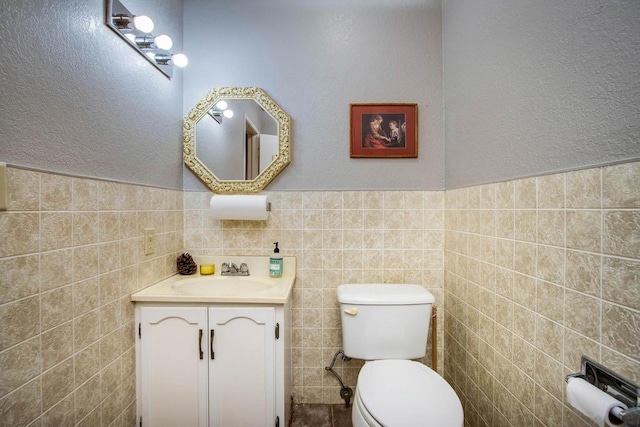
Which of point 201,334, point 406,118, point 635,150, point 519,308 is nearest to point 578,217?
point 635,150

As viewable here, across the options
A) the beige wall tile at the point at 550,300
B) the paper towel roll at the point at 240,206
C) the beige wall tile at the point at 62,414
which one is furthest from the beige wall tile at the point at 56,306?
the beige wall tile at the point at 550,300

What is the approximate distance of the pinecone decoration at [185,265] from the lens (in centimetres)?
150

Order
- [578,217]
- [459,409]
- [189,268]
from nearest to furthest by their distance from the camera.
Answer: [578,217]
[459,409]
[189,268]

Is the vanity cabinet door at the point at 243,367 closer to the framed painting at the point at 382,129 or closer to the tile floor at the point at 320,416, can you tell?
the tile floor at the point at 320,416

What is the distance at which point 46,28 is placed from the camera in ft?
2.65

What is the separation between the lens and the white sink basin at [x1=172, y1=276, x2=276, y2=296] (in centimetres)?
141

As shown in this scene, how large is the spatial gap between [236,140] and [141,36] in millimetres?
609

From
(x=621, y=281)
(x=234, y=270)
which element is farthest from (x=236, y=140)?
(x=621, y=281)

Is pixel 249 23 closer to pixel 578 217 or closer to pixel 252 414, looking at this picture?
pixel 578 217

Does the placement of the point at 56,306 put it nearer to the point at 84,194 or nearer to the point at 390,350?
the point at 84,194

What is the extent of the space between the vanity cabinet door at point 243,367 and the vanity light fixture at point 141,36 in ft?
3.96

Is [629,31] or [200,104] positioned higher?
[200,104]

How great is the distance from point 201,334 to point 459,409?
3.40 ft

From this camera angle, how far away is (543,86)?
84 cm
